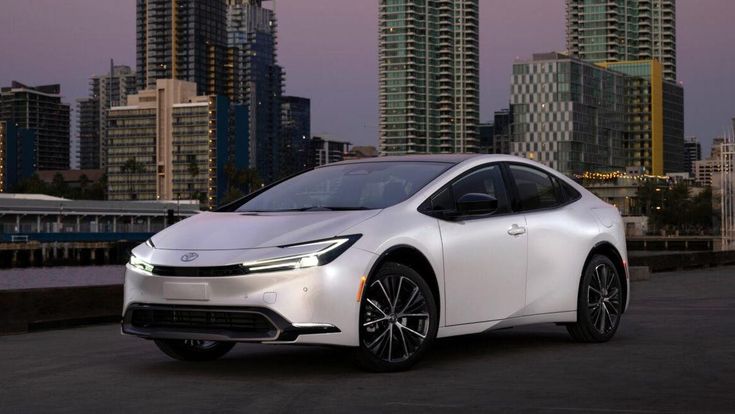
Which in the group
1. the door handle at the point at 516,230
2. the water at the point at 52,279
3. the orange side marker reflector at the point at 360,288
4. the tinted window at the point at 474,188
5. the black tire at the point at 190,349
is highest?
the tinted window at the point at 474,188

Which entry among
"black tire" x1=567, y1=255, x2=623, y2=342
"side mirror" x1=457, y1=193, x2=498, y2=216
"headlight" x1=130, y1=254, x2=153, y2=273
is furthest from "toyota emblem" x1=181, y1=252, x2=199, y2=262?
"black tire" x1=567, y1=255, x2=623, y2=342

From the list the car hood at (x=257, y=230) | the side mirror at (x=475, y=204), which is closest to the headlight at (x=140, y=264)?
the car hood at (x=257, y=230)

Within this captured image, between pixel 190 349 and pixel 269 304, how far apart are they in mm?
1570

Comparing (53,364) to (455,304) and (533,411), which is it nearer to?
(455,304)

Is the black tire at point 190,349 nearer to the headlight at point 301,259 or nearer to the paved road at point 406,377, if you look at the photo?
the paved road at point 406,377

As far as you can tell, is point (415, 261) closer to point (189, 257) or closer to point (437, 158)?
point (437, 158)

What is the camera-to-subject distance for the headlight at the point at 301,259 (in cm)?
721

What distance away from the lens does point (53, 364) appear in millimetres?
8398

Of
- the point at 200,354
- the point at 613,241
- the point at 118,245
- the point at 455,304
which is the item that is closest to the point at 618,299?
the point at 613,241

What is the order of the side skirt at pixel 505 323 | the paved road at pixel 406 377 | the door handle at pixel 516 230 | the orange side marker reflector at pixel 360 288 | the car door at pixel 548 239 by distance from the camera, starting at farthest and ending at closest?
the car door at pixel 548 239, the door handle at pixel 516 230, the side skirt at pixel 505 323, the orange side marker reflector at pixel 360 288, the paved road at pixel 406 377

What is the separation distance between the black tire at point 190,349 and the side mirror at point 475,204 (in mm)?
1970

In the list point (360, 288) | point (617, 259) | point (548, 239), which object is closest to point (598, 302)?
point (617, 259)

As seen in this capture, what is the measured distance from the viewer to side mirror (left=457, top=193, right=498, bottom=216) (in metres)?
8.21

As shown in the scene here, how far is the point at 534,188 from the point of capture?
374 inches
